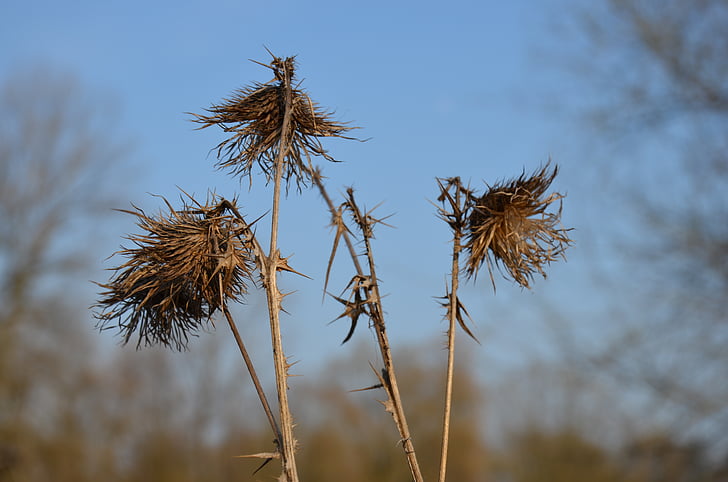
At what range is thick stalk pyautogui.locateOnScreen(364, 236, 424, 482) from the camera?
223 centimetres

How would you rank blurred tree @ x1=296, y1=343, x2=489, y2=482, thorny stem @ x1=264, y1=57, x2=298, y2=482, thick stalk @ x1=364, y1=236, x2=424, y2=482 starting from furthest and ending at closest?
blurred tree @ x1=296, y1=343, x2=489, y2=482 → thick stalk @ x1=364, y1=236, x2=424, y2=482 → thorny stem @ x1=264, y1=57, x2=298, y2=482

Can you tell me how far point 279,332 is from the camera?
223 centimetres

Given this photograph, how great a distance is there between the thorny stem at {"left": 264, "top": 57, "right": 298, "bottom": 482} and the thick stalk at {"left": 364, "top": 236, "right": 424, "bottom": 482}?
30 centimetres

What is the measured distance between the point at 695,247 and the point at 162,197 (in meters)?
6.11

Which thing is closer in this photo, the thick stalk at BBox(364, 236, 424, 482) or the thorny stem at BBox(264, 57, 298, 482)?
the thorny stem at BBox(264, 57, 298, 482)

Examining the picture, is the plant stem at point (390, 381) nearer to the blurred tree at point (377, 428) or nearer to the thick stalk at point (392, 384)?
the thick stalk at point (392, 384)

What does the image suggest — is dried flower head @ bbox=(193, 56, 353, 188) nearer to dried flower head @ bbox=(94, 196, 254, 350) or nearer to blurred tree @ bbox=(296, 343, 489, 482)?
dried flower head @ bbox=(94, 196, 254, 350)

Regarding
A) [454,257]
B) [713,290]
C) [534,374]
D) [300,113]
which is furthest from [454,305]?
[534,374]

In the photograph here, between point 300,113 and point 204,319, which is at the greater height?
point 300,113

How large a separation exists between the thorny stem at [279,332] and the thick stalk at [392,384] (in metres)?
0.30

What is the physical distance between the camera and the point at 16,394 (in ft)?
59.5

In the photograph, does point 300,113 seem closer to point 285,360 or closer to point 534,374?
point 285,360

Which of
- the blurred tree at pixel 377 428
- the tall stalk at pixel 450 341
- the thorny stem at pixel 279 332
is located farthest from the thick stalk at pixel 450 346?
the blurred tree at pixel 377 428

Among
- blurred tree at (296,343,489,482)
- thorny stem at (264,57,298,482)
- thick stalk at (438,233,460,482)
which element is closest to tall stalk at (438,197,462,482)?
thick stalk at (438,233,460,482)
